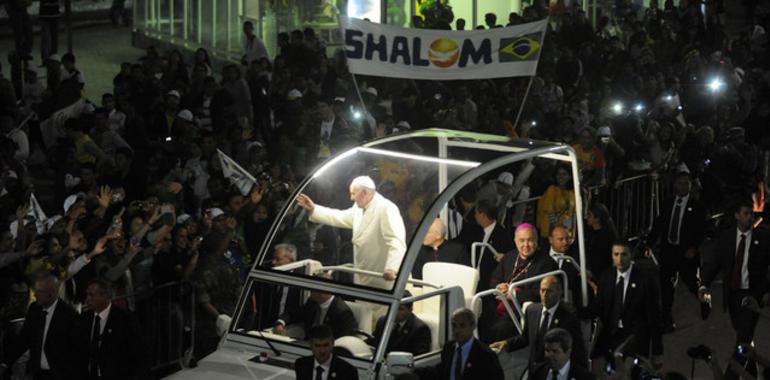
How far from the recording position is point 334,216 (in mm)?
13844

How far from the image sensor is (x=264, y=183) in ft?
55.4

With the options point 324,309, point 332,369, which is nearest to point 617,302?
point 324,309

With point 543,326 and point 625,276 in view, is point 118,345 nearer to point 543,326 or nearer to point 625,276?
point 543,326

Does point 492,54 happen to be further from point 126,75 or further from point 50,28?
point 50,28

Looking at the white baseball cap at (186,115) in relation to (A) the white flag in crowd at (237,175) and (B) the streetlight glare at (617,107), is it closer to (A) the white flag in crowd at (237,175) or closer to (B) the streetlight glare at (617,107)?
(A) the white flag in crowd at (237,175)

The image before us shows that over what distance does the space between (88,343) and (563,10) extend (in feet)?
65.8

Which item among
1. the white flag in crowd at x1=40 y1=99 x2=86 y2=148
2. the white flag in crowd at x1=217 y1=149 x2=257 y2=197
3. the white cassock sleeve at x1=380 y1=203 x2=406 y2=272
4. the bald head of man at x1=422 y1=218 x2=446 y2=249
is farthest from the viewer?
the white flag in crowd at x1=40 y1=99 x2=86 y2=148

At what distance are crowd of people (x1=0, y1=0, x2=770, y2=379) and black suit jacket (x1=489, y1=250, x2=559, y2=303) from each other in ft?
0.05

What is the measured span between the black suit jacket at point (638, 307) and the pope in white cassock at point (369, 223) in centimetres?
215

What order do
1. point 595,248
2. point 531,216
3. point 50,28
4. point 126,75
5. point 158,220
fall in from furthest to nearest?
1. point 50,28
2. point 126,75
3. point 531,216
4. point 595,248
5. point 158,220

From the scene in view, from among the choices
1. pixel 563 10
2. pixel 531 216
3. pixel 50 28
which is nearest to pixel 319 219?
pixel 531 216

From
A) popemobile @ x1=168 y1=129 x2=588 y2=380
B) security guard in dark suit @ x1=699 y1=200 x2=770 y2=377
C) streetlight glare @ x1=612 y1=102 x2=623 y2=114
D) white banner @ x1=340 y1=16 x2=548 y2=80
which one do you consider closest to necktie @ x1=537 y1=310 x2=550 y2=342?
popemobile @ x1=168 y1=129 x2=588 y2=380

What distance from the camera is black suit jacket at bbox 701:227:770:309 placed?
14992mm

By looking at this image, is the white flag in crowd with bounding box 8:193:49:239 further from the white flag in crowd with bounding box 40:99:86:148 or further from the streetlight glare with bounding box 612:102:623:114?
the streetlight glare with bounding box 612:102:623:114
